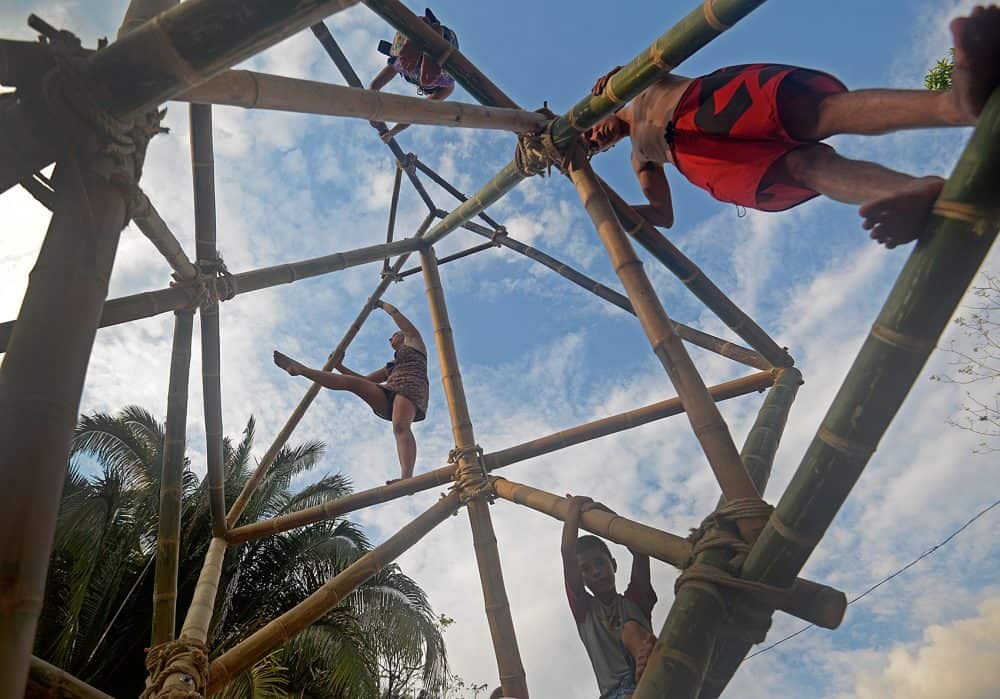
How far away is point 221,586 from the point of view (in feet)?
46.4

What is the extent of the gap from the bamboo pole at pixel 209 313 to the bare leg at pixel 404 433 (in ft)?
5.09

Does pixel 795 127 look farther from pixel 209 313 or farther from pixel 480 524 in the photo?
pixel 209 313

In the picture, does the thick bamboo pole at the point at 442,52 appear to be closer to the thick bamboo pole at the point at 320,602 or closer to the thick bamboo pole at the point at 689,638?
the thick bamboo pole at the point at 320,602

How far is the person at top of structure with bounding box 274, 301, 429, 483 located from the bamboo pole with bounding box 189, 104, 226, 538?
2.79 ft

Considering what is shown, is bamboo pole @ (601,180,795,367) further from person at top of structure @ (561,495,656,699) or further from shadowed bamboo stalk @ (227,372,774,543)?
person at top of structure @ (561,495,656,699)

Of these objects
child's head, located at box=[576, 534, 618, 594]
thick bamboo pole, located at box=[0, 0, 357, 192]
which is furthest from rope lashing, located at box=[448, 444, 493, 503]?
thick bamboo pole, located at box=[0, 0, 357, 192]

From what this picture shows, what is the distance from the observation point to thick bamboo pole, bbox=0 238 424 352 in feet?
15.5

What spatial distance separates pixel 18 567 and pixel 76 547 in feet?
40.8

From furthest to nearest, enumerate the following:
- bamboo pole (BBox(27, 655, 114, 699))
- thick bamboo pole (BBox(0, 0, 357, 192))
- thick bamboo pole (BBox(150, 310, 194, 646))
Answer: thick bamboo pole (BBox(150, 310, 194, 646)), bamboo pole (BBox(27, 655, 114, 699)), thick bamboo pole (BBox(0, 0, 357, 192))

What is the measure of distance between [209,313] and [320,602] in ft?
7.44

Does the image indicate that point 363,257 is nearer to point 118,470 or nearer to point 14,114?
point 14,114

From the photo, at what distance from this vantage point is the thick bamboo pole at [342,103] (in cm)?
346

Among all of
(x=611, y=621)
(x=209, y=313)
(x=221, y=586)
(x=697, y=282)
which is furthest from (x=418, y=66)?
(x=221, y=586)

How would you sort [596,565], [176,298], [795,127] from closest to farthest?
1. [795,127]
2. [596,565]
3. [176,298]
